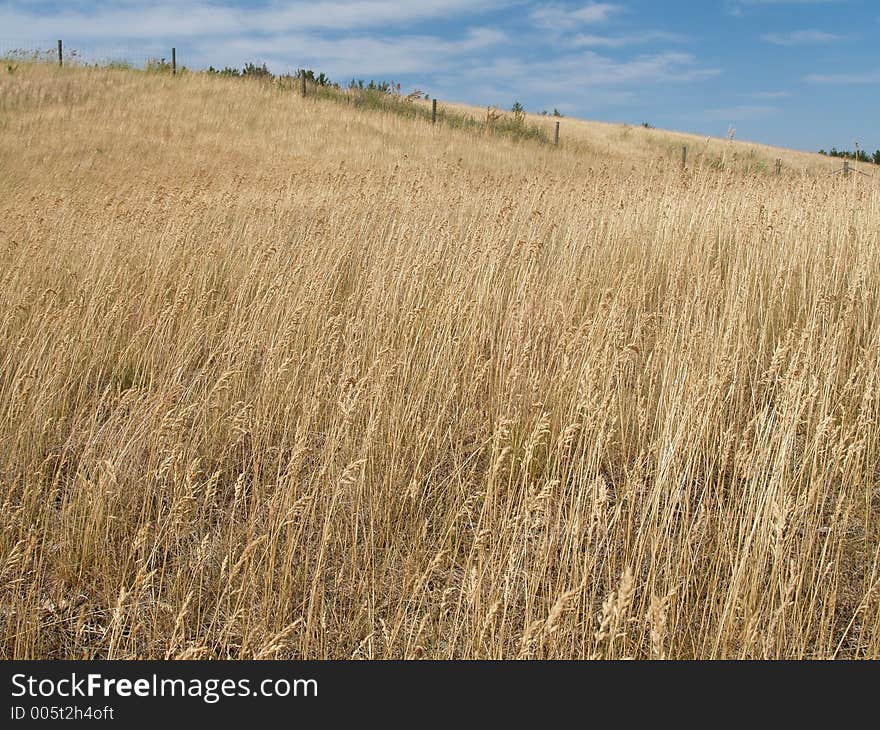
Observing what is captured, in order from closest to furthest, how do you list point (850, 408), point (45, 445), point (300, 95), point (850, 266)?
1. point (850, 408)
2. point (45, 445)
3. point (850, 266)
4. point (300, 95)

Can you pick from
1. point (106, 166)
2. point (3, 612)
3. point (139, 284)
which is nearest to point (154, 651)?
point (3, 612)

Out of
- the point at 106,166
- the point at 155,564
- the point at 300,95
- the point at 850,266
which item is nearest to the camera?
the point at 155,564

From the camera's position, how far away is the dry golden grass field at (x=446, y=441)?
7.16 ft

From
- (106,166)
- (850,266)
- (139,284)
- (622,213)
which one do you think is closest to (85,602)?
(139,284)

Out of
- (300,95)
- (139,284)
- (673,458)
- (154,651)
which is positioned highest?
(300,95)

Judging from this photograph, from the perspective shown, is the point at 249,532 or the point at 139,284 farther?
the point at 139,284

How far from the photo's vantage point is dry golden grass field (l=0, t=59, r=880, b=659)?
218 cm

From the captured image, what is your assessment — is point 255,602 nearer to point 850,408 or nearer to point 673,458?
point 673,458

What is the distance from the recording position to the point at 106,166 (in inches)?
547

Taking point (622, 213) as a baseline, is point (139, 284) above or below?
below

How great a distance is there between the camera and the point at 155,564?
2.64 m

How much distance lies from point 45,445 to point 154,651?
66.2 inches

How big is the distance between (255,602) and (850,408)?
9.33ft

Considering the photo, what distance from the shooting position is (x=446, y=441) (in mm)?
3248
